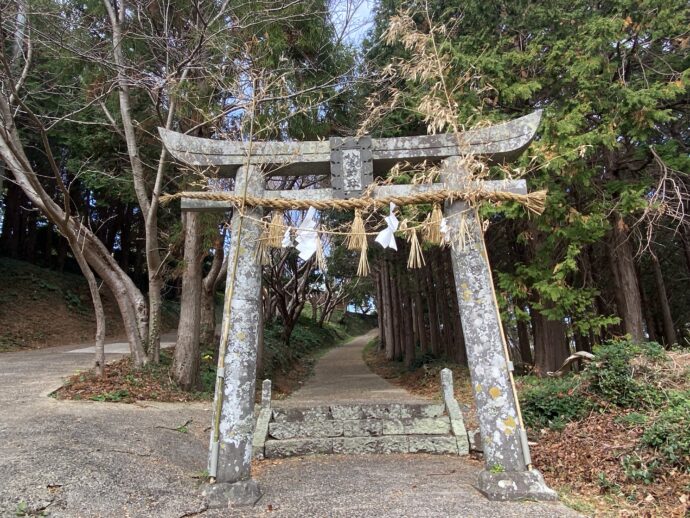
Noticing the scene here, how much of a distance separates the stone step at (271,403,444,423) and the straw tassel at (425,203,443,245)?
292 cm

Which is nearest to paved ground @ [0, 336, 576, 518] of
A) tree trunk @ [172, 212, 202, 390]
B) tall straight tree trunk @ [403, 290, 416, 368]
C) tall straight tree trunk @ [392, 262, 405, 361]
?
tree trunk @ [172, 212, 202, 390]

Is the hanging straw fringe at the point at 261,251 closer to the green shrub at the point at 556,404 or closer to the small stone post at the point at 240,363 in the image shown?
the small stone post at the point at 240,363

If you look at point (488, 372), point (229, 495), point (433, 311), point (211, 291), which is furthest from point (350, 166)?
point (433, 311)

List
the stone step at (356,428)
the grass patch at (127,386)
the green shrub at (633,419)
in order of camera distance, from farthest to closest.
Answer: the grass patch at (127,386) → the stone step at (356,428) → the green shrub at (633,419)

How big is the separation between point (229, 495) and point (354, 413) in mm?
2711

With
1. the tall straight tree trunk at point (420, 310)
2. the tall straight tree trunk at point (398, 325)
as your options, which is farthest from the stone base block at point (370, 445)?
the tall straight tree trunk at point (398, 325)

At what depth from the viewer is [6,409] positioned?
5.84 metres

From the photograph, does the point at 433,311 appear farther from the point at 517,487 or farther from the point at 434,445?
Result: the point at 517,487

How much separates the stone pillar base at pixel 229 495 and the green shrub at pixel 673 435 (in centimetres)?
366

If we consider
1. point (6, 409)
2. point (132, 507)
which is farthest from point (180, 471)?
point (6, 409)

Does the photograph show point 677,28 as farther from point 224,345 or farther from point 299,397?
point 299,397

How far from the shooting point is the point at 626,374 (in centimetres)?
530

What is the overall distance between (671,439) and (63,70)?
11.6 m

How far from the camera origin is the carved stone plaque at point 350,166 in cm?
427
